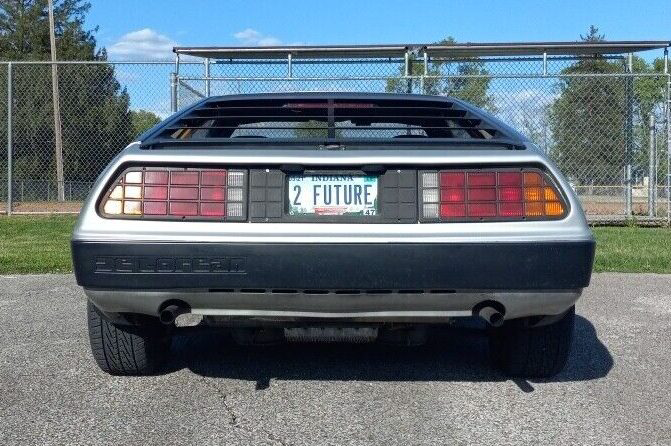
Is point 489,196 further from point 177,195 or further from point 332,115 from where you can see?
point 177,195

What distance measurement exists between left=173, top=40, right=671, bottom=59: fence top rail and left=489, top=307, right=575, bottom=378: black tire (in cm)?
796

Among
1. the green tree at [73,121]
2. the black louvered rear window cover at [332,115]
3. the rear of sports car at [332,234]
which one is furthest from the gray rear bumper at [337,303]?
the green tree at [73,121]

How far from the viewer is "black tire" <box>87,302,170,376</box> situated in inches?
138

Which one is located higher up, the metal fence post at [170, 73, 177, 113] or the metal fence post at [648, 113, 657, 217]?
the metal fence post at [170, 73, 177, 113]

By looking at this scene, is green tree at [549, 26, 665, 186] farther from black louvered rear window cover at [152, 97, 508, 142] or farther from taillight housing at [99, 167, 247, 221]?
taillight housing at [99, 167, 247, 221]

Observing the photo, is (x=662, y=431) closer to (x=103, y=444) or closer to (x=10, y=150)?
(x=103, y=444)

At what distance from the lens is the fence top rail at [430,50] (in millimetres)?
11047

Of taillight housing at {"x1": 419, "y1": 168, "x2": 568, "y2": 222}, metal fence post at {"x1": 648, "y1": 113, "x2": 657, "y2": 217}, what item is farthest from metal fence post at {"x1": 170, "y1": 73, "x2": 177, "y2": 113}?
taillight housing at {"x1": 419, "y1": 168, "x2": 568, "y2": 222}

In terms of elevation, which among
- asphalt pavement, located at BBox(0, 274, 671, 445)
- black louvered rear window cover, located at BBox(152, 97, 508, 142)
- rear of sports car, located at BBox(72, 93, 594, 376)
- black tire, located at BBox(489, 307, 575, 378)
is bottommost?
asphalt pavement, located at BBox(0, 274, 671, 445)

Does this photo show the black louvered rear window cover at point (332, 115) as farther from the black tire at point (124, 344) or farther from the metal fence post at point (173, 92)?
the metal fence post at point (173, 92)

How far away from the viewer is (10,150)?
11.7 m

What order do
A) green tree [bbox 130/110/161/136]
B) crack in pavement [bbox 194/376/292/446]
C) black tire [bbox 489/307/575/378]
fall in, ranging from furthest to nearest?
1. green tree [bbox 130/110/161/136]
2. black tire [bbox 489/307/575/378]
3. crack in pavement [bbox 194/376/292/446]

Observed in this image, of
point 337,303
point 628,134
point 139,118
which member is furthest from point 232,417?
point 139,118

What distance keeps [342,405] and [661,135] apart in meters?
9.95
